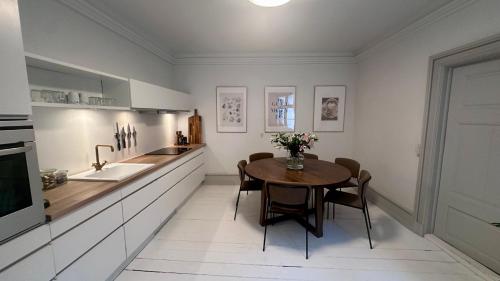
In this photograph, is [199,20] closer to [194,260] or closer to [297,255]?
[194,260]

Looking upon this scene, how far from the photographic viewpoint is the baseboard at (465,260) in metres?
1.86

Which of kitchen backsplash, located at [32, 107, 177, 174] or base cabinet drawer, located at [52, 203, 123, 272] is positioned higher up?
kitchen backsplash, located at [32, 107, 177, 174]

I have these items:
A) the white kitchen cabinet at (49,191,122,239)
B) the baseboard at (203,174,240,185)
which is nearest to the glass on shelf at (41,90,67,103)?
the white kitchen cabinet at (49,191,122,239)

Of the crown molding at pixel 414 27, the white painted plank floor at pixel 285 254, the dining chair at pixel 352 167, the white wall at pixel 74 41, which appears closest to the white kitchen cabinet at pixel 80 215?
the white painted plank floor at pixel 285 254

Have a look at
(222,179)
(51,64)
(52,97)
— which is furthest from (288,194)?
(222,179)

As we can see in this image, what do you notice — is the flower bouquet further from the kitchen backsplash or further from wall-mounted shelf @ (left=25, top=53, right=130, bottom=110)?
the kitchen backsplash

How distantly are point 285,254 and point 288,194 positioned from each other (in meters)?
0.66

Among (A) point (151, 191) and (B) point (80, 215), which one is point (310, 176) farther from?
(B) point (80, 215)

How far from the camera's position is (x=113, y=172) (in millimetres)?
2334

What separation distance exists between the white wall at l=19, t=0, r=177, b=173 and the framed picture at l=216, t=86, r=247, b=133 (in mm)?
1562

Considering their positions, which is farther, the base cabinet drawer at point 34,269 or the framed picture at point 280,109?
the framed picture at point 280,109

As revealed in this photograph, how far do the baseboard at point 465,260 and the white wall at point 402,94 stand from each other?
41 cm

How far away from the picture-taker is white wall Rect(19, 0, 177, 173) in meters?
1.71

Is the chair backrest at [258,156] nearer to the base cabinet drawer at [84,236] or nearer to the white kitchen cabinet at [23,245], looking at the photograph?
the base cabinet drawer at [84,236]
